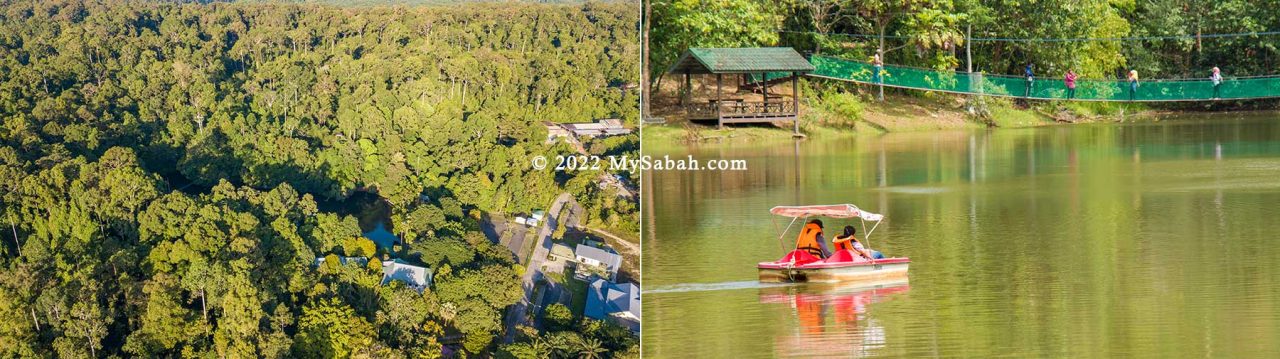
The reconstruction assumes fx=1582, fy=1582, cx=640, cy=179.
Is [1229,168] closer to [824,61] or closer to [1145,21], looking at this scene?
[824,61]

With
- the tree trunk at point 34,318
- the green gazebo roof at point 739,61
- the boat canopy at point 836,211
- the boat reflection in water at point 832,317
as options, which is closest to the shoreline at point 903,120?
the green gazebo roof at point 739,61

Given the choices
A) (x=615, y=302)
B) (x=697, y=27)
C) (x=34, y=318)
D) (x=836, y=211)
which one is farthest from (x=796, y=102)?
(x=34, y=318)

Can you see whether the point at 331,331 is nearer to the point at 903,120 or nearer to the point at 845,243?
the point at 845,243

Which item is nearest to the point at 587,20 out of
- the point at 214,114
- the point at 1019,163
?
the point at 214,114

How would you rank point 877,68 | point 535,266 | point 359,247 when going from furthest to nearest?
point 877,68, point 535,266, point 359,247

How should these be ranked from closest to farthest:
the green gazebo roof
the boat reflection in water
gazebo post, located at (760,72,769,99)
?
the boat reflection in water
the green gazebo roof
gazebo post, located at (760,72,769,99)

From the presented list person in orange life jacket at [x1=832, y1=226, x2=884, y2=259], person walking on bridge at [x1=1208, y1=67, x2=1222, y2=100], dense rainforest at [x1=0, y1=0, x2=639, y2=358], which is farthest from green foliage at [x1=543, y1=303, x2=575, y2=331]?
person walking on bridge at [x1=1208, y1=67, x2=1222, y2=100]

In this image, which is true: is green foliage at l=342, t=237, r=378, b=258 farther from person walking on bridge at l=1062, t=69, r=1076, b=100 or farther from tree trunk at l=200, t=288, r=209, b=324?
person walking on bridge at l=1062, t=69, r=1076, b=100
